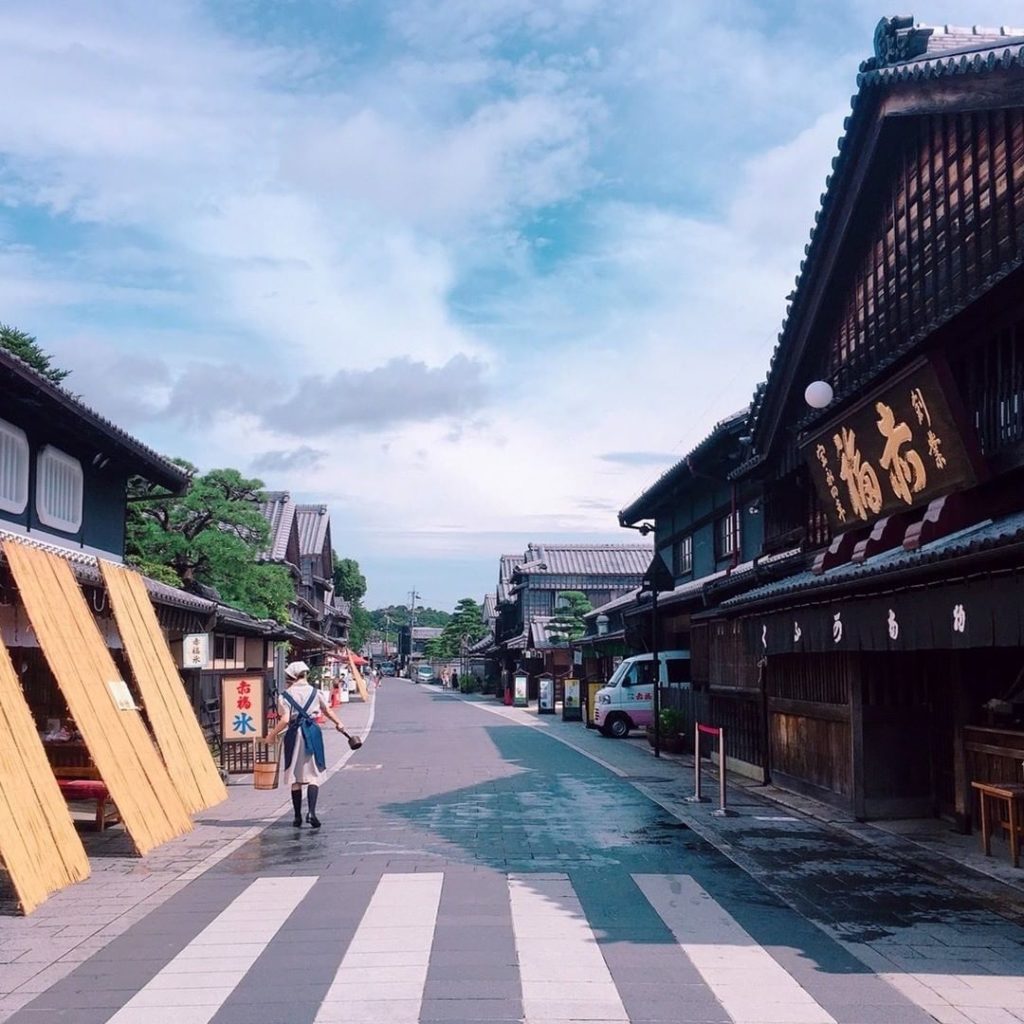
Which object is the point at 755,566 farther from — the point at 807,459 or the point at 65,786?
the point at 65,786

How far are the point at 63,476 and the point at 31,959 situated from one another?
1097cm

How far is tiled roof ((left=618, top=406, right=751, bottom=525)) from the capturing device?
892 inches

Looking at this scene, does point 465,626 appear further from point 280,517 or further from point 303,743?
point 303,743

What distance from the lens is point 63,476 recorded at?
17266 millimetres

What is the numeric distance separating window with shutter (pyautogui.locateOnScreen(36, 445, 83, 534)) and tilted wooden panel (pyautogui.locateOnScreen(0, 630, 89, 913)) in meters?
6.74

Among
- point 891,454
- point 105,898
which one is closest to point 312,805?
point 105,898

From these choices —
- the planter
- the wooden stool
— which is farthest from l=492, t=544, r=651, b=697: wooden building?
the wooden stool

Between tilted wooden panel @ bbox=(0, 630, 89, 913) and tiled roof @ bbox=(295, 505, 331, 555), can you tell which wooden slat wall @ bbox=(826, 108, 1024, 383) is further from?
tiled roof @ bbox=(295, 505, 331, 555)

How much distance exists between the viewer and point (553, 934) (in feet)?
26.5

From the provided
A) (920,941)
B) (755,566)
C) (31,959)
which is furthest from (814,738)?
(31,959)

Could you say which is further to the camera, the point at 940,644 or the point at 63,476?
the point at 63,476

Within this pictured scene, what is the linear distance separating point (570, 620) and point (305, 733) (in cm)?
3597

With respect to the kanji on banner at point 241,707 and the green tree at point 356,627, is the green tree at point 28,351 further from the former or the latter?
the green tree at point 356,627

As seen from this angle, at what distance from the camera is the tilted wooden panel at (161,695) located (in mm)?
14047
